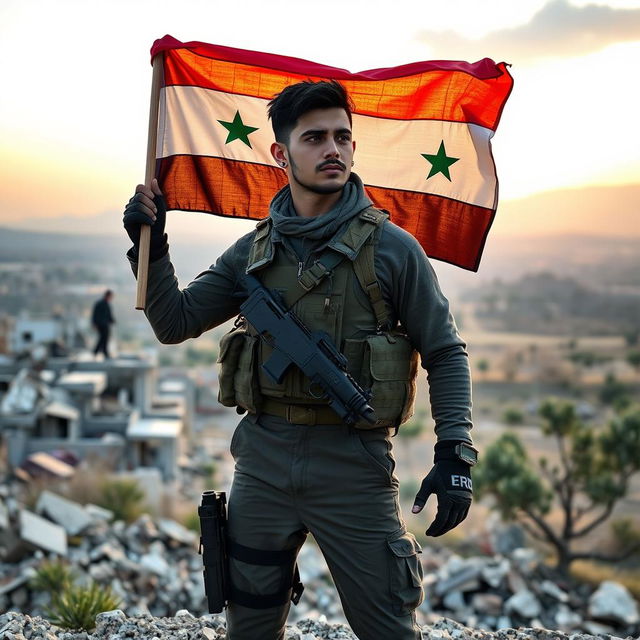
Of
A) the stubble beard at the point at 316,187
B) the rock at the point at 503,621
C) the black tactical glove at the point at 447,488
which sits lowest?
the rock at the point at 503,621

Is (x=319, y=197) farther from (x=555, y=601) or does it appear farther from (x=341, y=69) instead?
(x=555, y=601)

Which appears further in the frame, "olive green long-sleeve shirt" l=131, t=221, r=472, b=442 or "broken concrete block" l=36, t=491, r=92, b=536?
"broken concrete block" l=36, t=491, r=92, b=536

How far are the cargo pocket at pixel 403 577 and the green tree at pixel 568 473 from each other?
55.1 ft

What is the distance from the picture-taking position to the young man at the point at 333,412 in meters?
2.67

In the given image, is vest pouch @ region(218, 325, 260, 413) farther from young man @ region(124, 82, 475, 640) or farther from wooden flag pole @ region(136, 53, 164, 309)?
wooden flag pole @ region(136, 53, 164, 309)

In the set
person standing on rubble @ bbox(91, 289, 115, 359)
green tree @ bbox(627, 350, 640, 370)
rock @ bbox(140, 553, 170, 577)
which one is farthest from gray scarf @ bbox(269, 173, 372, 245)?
green tree @ bbox(627, 350, 640, 370)

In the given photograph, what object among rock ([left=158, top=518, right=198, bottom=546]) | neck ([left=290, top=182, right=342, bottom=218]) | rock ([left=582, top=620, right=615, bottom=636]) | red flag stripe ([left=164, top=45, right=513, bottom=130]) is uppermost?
red flag stripe ([left=164, top=45, right=513, bottom=130])

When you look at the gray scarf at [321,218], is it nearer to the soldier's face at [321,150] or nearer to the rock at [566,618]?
the soldier's face at [321,150]

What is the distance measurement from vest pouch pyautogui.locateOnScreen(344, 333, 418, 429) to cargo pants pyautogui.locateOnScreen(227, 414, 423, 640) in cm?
13

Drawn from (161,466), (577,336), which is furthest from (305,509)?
(577,336)

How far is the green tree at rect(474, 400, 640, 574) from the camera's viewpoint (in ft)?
62.7

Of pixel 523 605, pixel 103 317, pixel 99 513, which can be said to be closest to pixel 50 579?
pixel 99 513

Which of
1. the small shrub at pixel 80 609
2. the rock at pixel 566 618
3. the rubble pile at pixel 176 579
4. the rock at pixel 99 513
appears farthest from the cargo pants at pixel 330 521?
the rock at pixel 566 618

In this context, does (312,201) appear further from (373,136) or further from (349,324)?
(373,136)
